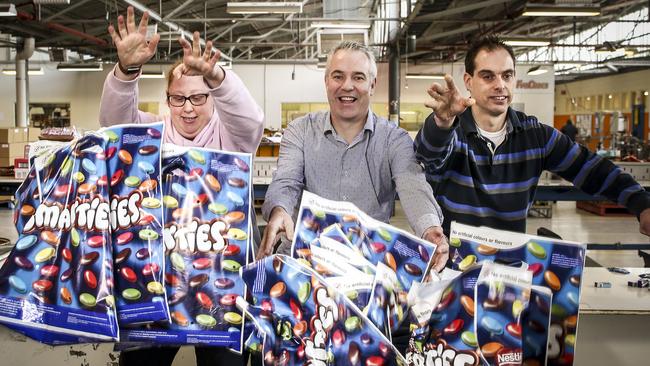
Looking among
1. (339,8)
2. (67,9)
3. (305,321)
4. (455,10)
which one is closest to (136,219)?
(305,321)

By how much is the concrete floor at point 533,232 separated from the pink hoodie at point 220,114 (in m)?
0.67

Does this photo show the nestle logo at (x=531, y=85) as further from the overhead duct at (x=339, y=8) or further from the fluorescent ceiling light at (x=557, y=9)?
the fluorescent ceiling light at (x=557, y=9)

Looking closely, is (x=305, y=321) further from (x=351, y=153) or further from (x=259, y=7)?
(x=259, y=7)

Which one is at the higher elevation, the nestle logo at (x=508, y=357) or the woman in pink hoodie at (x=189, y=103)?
the woman in pink hoodie at (x=189, y=103)

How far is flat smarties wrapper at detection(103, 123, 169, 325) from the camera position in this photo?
135 centimetres

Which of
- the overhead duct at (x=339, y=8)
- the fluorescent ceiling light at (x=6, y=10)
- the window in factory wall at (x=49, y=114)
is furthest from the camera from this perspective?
the window in factory wall at (x=49, y=114)

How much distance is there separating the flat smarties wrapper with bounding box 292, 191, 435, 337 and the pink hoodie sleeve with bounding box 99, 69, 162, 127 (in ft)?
2.30

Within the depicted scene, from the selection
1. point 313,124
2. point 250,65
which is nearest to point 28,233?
point 313,124

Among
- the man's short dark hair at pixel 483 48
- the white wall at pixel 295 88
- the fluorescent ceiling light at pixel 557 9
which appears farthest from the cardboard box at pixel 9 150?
the man's short dark hair at pixel 483 48

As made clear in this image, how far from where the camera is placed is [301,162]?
6.26 feet

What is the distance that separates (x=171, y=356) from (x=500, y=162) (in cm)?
121

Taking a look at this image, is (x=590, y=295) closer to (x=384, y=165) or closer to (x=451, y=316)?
(x=384, y=165)

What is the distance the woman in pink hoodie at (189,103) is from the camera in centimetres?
161

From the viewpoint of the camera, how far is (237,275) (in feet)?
4.50
